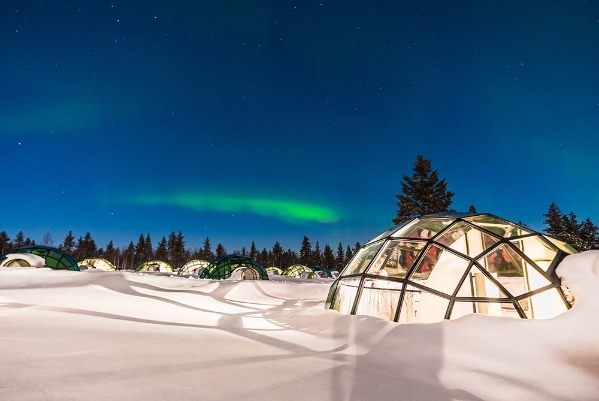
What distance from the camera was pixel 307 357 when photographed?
3.04m

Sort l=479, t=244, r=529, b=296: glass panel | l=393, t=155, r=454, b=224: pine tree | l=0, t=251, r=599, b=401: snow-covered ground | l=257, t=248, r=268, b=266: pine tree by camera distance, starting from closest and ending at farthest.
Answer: l=0, t=251, r=599, b=401: snow-covered ground
l=479, t=244, r=529, b=296: glass panel
l=393, t=155, r=454, b=224: pine tree
l=257, t=248, r=268, b=266: pine tree

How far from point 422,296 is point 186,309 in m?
5.06

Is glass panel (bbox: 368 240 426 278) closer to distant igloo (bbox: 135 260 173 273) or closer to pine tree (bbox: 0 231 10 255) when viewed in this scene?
distant igloo (bbox: 135 260 173 273)

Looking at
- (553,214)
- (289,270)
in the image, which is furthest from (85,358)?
(553,214)

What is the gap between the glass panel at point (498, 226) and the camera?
5180 millimetres

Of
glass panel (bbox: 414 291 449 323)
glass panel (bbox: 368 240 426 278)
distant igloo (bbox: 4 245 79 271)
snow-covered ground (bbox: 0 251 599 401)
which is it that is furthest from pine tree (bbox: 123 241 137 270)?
glass panel (bbox: 414 291 449 323)

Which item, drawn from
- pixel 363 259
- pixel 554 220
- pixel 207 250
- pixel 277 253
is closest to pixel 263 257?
pixel 277 253

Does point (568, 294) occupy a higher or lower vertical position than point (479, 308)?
higher

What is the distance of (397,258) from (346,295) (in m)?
1.33

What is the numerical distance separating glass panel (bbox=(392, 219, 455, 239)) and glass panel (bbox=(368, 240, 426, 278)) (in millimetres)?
236

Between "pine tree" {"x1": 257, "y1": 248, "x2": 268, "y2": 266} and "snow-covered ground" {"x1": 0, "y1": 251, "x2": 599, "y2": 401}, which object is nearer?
"snow-covered ground" {"x1": 0, "y1": 251, "x2": 599, "y2": 401}

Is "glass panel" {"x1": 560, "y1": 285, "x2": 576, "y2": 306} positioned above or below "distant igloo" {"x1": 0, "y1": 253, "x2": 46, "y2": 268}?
above

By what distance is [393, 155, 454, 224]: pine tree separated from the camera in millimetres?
34906

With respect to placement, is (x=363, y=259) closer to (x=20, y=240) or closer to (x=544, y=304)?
(x=544, y=304)
